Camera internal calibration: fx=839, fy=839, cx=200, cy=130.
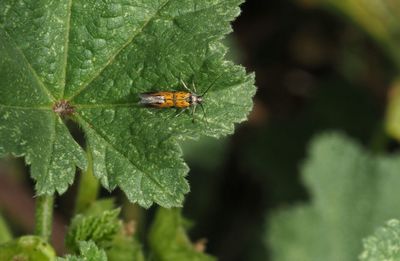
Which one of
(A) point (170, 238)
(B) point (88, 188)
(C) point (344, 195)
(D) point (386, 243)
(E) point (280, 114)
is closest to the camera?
(D) point (386, 243)

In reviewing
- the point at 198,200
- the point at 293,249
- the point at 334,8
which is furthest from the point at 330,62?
the point at 293,249

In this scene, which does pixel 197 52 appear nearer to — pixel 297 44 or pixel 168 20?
pixel 168 20

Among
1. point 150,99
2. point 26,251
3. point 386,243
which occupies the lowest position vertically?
point 26,251

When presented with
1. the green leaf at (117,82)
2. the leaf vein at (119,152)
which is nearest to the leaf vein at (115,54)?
the green leaf at (117,82)

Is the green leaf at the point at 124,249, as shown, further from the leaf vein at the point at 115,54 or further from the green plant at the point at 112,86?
the leaf vein at the point at 115,54

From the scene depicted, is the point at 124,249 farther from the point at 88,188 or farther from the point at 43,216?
the point at 43,216

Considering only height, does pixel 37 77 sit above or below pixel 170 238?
above

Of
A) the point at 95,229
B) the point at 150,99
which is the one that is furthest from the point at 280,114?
the point at 95,229

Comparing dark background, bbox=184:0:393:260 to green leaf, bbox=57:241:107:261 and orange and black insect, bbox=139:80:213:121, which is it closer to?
orange and black insect, bbox=139:80:213:121

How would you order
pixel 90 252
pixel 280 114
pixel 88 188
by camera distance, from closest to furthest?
1. pixel 90 252
2. pixel 88 188
3. pixel 280 114
